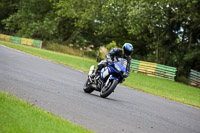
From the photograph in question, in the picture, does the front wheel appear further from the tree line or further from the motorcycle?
the tree line

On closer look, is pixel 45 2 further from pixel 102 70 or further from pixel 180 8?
pixel 102 70

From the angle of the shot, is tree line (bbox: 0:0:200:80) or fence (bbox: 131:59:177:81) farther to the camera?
fence (bbox: 131:59:177:81)

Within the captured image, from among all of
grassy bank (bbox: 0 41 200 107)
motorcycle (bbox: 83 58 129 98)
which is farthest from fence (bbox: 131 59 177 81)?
motorcycle (bbox: 83 58 129 98)

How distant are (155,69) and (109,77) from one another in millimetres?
24227

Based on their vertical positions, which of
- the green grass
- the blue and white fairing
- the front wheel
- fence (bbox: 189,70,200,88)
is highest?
the blue and white fairing

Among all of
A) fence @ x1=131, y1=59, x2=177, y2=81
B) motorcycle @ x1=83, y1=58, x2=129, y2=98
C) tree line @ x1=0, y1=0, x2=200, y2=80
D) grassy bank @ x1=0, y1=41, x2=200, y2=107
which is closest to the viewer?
motorcycle @ x1=83, y1=58, x2=129, y2=98

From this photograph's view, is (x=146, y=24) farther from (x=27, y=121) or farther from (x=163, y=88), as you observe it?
(x=27, y=121)

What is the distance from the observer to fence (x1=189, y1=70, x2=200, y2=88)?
32875 mm

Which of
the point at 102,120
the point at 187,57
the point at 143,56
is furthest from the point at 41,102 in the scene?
the point at 143,56

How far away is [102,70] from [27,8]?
49.8 m

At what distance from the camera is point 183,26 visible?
3366 centimetres

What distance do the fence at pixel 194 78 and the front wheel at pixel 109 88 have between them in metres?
24.1

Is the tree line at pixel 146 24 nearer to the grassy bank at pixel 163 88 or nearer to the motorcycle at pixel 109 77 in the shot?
the grassy bank at pixel 163 88

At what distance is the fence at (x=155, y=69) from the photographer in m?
32.8
